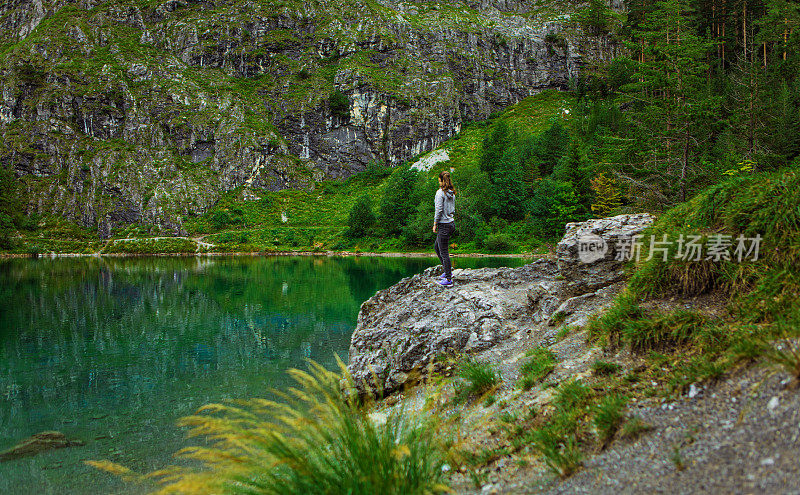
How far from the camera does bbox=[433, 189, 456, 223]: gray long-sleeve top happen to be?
1267cm

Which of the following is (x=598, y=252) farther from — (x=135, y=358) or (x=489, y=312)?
(x=135, y=358)

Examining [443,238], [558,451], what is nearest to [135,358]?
[443,238]

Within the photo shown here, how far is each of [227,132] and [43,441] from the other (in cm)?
13246

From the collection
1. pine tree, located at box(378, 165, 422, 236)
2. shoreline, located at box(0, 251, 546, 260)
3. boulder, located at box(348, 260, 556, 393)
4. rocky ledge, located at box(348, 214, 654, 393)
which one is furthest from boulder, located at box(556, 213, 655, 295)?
pine tree, located at box(378, 165, 422, 236)

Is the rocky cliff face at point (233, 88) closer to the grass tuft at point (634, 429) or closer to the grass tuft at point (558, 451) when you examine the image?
the grass tuft at point (558, 451)

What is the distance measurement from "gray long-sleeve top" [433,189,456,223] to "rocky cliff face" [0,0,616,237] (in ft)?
382

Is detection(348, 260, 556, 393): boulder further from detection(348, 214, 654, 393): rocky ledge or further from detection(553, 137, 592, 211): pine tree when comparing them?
detection(553, 137, 592, 211): pine tree

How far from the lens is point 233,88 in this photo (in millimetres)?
138750

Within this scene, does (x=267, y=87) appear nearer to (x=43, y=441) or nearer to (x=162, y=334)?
(x=162, y=334)

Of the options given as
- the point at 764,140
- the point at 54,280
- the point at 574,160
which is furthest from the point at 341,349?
the point at 574,160

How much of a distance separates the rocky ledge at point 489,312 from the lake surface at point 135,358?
4639mm

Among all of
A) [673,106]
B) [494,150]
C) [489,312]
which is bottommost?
[489,312]

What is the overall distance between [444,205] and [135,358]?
616 inches

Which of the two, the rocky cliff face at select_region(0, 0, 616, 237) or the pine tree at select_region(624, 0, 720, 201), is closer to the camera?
the pine tree at select_region(624, 0, 720, 201)
